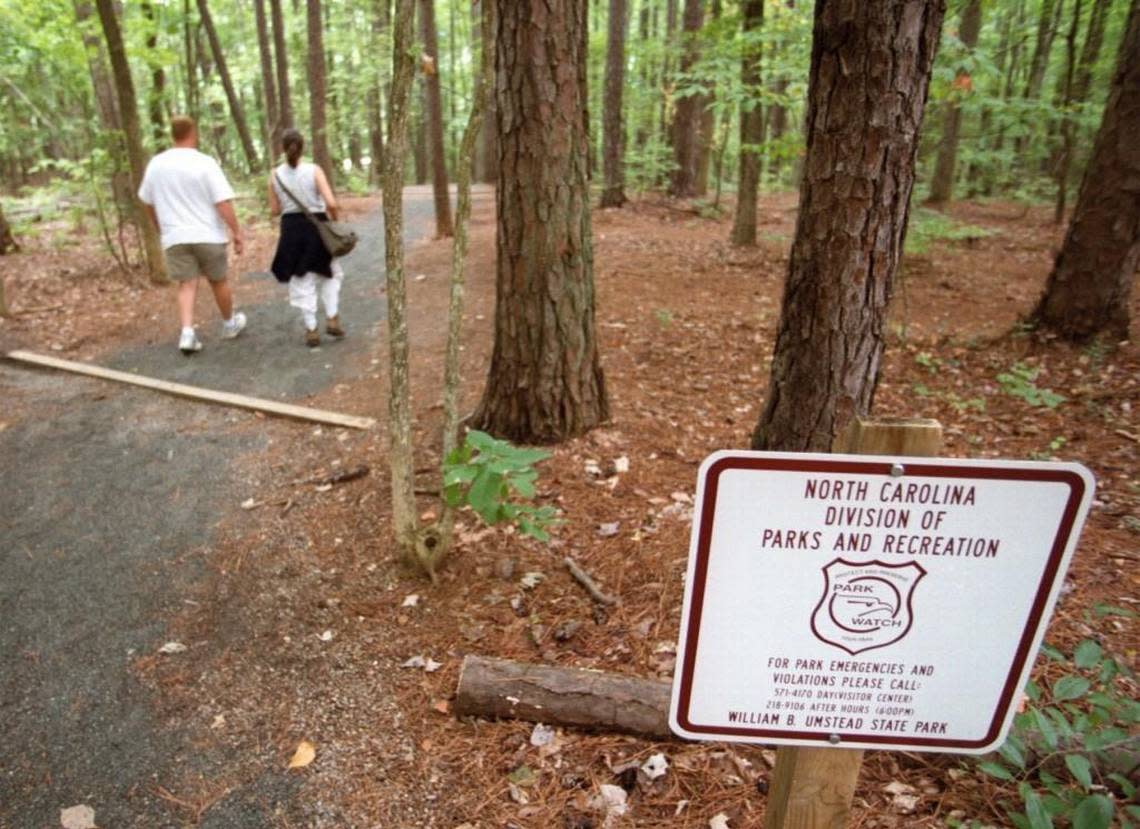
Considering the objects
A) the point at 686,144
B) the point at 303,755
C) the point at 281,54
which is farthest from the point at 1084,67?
the point at 281,54

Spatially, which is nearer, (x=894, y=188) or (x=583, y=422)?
(x=894, y=188)

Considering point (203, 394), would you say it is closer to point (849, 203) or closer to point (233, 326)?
point (233, 326)

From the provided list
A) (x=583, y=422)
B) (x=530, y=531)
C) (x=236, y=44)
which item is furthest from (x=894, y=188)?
(x=236, y=44)

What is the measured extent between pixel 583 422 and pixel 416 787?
8.28 feet

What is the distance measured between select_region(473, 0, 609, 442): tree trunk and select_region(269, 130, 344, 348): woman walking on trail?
9.48 ft

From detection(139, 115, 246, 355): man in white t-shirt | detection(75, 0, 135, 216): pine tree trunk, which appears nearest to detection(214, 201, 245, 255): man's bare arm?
detection(139, 115, 246, 355): man in white t-shirt

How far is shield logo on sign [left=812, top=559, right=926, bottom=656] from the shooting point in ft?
3.89

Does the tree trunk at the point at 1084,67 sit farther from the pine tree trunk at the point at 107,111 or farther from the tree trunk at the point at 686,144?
the pine tree trunk at the point at 107,111

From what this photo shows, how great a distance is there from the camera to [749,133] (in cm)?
959

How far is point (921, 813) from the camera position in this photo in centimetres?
215

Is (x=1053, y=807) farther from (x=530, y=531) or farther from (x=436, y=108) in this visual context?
(x=436, y=108)

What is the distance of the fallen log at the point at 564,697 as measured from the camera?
8.32 ft

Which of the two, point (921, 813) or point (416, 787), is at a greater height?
point (921, 813)

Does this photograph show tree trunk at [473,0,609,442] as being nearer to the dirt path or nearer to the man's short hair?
the dirt path
